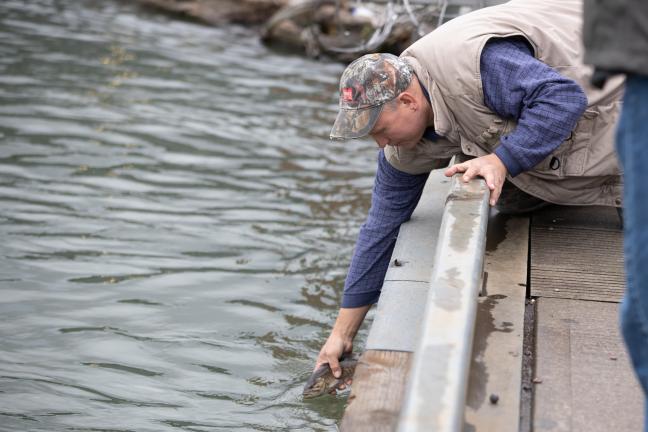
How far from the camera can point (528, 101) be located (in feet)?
13.2

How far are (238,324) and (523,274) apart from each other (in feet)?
7.29

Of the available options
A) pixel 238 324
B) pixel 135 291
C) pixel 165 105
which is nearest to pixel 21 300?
pixel 135 291

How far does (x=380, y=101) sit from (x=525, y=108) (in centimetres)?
55

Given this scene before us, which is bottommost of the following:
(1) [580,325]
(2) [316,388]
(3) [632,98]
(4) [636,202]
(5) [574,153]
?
(2) [316,388]

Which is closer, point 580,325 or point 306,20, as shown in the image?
point 580,325

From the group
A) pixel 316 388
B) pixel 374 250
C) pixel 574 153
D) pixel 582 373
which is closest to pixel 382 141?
pixel 374 250

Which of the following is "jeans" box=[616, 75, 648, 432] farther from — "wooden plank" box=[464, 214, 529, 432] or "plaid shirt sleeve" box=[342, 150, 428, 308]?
"plaid shirt sleeve" box=[342, 150, 428, 308]

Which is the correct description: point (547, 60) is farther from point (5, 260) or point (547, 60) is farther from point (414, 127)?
point (5, 260)

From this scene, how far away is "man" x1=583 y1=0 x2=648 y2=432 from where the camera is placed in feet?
6.93

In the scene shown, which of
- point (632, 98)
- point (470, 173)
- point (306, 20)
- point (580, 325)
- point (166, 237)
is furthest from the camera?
point (306, 20)

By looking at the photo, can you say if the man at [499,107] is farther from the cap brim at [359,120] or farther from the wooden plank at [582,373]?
the wooden plank at [582,373]

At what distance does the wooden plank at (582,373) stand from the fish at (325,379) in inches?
45.7

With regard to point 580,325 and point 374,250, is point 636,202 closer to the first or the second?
point 580,325

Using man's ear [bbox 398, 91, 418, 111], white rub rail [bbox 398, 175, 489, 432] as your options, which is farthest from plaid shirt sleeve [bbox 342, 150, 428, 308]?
white rub rail [bbox 398, 175, 489, 432]
